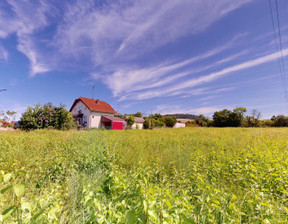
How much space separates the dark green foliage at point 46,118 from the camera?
11.2 meters

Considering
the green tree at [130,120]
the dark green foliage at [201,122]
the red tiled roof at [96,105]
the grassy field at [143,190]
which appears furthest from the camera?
the dark green foliage at [201,122]

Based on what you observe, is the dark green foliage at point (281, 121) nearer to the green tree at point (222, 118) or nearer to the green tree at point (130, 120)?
the green tree at point (222, 118)

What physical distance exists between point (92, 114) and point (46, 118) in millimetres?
13426

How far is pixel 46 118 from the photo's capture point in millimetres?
11930

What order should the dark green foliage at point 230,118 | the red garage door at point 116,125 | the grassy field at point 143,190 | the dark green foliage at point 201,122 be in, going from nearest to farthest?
1. the grassy field at point 143,190
2. the red garage door at point 116,125
3. the dark green foliage at point 230,118
4. the dark green foliage at point 201,122

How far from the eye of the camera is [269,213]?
1.33m

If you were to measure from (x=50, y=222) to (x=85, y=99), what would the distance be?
2807 cm

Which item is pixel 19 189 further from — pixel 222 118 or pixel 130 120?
pixel 222 118

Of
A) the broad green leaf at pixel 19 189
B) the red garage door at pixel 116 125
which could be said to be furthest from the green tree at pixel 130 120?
the broad green leaf at pixel 19 189

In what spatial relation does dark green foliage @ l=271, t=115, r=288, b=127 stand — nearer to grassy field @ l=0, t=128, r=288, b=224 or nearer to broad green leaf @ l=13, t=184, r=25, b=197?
grassy field @ l=0, t=128, r=288, b=224

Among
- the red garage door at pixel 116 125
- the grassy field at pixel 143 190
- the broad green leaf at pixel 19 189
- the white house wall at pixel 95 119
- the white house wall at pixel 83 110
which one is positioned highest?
the white house wall at pixel 83 110

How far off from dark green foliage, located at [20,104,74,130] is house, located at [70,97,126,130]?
11730 millimetres

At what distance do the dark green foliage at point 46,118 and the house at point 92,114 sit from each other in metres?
11.7

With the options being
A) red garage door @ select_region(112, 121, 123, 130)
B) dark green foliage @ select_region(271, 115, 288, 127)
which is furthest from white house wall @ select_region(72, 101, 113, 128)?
dark green foliage @ select_region(271, 115, 288, 127)
